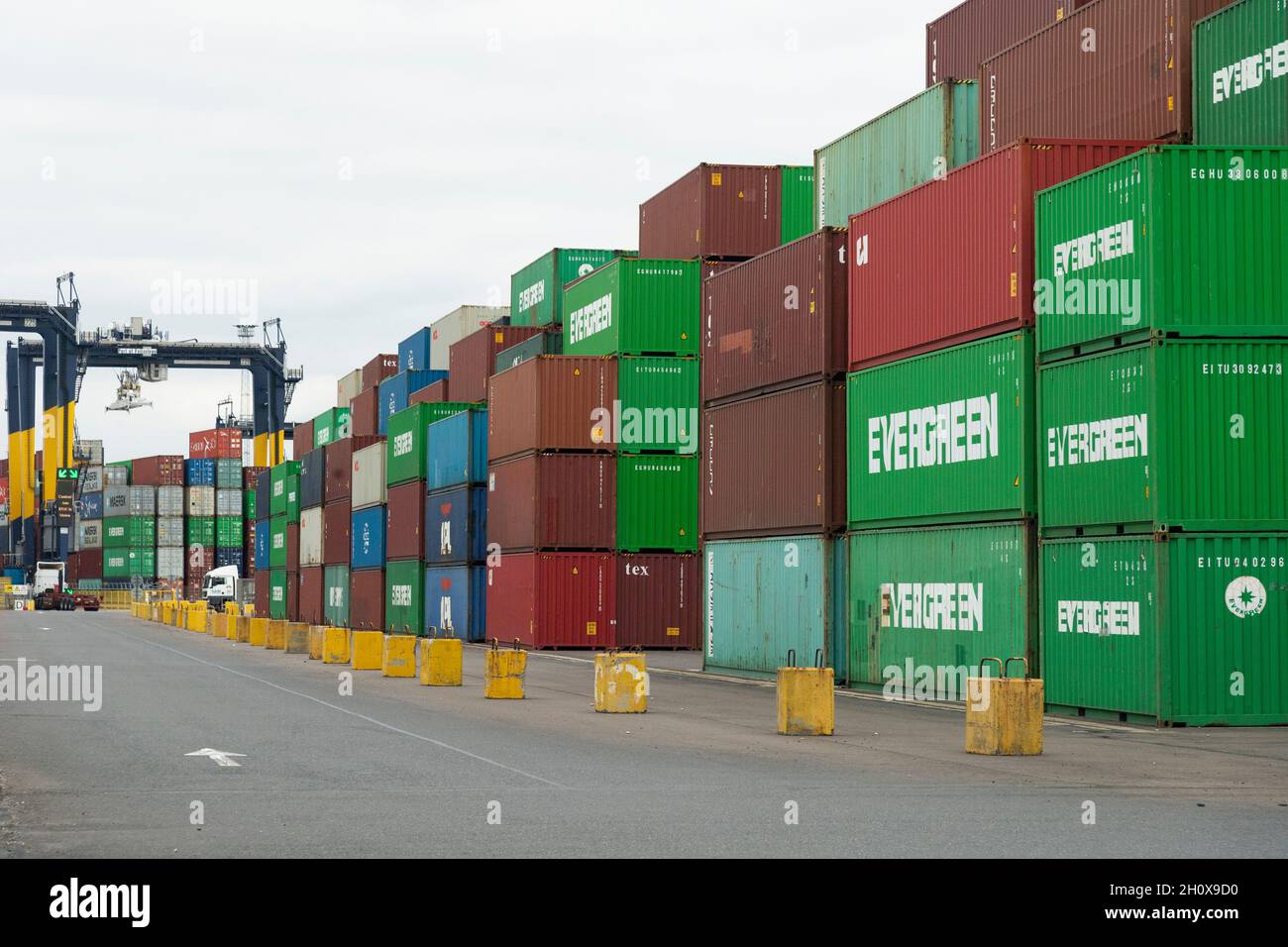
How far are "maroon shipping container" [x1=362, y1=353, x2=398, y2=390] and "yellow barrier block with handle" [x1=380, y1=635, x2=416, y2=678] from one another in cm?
4379

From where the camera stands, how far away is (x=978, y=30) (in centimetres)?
3067

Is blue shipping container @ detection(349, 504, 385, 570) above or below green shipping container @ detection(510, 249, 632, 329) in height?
below

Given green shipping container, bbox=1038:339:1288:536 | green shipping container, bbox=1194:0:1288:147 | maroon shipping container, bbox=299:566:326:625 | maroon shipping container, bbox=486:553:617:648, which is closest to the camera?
green shipping container, bbox=1038:339:1288:536

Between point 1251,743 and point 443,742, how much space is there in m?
8.95

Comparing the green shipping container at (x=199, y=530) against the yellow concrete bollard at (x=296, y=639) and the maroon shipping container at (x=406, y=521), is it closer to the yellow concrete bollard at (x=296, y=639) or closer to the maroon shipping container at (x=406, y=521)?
the maroon shipping container at (x=406, y=521)

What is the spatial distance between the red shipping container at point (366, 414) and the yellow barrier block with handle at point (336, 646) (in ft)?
104

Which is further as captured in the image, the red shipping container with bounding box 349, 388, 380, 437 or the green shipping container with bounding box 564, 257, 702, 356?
the red shipping container with bounding box 349, 388, 380, 437

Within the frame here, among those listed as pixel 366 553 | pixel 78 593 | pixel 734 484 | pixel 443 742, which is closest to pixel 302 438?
pixel 366 553

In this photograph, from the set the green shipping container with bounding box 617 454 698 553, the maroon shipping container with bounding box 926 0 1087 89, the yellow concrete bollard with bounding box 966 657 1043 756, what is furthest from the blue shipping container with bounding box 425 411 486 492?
the yellow concrete bollard with bounding box 966 657 1043 756

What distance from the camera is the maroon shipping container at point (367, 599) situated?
62062mm

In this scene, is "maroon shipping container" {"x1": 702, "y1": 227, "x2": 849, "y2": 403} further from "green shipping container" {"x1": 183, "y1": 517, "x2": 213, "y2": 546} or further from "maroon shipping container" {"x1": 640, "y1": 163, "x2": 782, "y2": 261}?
"green shipping container" {"x1": 183, "y1": 517, "x2": 213, "y2": 546}

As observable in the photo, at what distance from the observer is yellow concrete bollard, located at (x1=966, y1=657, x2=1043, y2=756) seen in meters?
17.4

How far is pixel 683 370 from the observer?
43.7 metres
